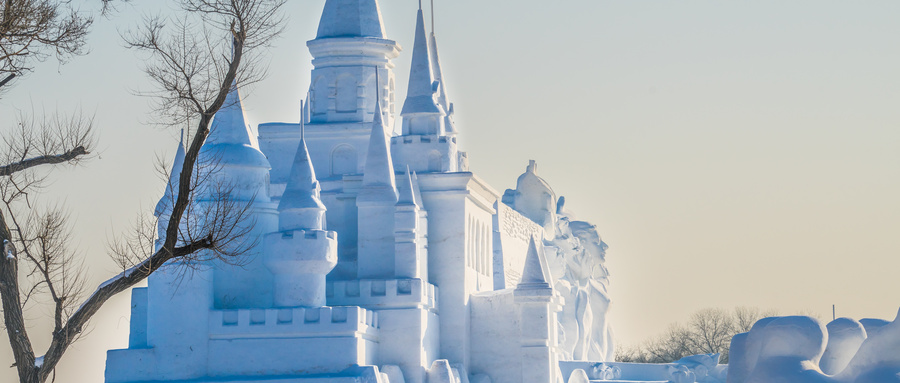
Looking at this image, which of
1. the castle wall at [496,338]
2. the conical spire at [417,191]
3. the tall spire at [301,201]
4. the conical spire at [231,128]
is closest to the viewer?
the tall spire at [301,201]

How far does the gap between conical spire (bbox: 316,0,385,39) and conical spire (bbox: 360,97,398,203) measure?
4.73 m

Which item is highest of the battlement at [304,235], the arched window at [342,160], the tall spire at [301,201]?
the arched window at [342,160]

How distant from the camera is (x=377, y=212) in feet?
118

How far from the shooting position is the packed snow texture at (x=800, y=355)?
Result: 52.4ft

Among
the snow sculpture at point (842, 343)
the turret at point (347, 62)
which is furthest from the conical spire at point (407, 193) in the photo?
the snow sculpture at point (842, 343)

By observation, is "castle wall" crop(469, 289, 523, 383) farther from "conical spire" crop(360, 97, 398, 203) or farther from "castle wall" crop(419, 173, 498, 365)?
"conical spire" crop(360, 97, 398, 203)

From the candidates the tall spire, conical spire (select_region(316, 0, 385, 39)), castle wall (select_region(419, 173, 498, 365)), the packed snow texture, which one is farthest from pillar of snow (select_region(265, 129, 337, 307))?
the packed snow texture

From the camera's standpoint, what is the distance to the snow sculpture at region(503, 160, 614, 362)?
48.1 meters

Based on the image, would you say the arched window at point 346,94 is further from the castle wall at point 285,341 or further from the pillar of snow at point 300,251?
the castle wall at point 285,341

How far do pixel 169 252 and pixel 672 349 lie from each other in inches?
2182

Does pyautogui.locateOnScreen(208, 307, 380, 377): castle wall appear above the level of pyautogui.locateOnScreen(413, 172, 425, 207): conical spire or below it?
below

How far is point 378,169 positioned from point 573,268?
52.4 ft

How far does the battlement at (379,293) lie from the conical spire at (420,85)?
5668mm

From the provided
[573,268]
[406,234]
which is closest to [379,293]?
[406,234]
